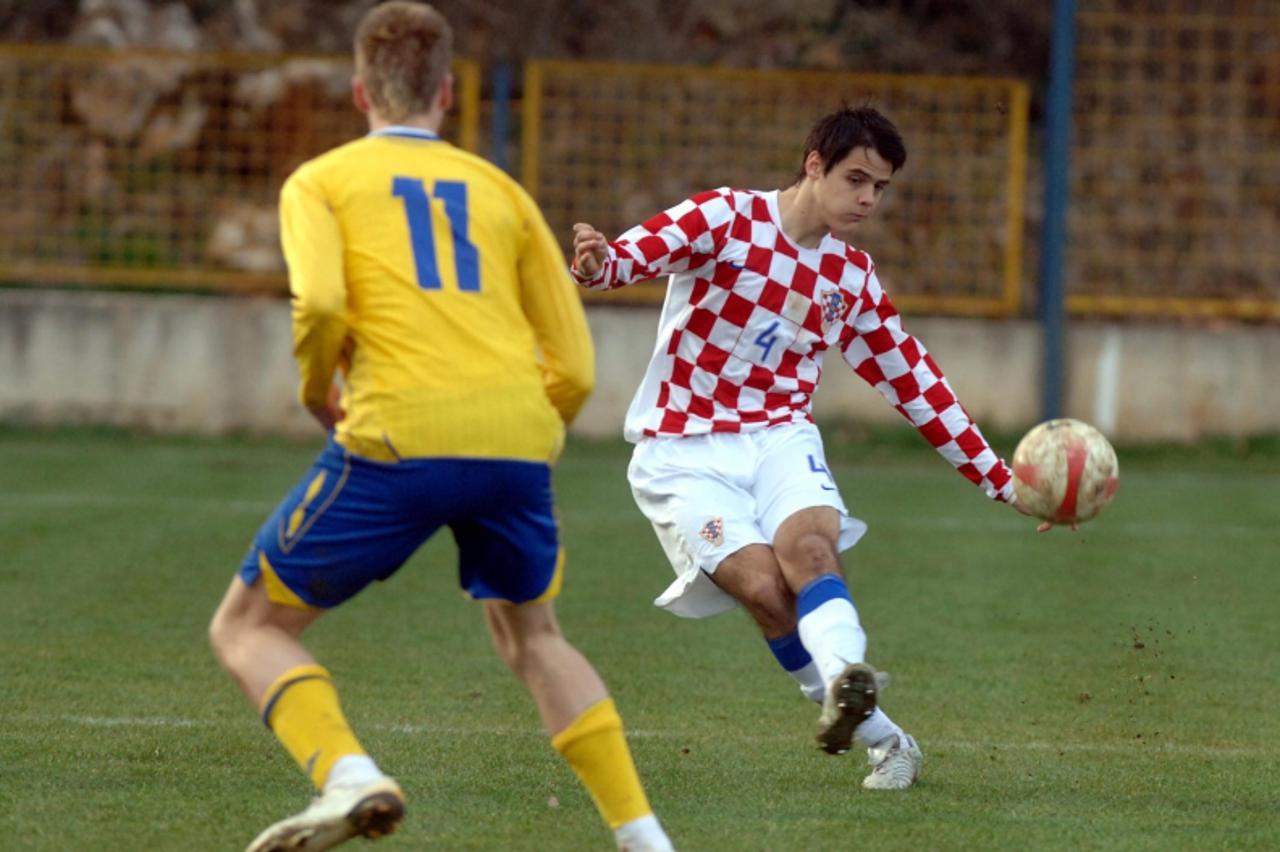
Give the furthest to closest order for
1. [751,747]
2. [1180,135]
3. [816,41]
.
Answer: [816,41], [1180,135], [751,747]

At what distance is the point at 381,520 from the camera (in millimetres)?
4168

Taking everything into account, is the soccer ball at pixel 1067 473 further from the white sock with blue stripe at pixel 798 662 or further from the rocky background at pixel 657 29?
the rocky background at pixel 657 29

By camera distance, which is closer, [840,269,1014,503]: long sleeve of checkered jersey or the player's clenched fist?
the player's clenched fist

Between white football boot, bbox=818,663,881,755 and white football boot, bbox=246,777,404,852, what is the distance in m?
1.21

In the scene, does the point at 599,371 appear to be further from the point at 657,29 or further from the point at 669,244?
the point at 669,244

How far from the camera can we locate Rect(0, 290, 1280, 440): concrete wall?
14.4 m

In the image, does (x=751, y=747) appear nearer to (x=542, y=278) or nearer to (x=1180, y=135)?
(x=542, y=278)

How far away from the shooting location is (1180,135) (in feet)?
51.0

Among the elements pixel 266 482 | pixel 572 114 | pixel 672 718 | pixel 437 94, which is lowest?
pixel 266 482

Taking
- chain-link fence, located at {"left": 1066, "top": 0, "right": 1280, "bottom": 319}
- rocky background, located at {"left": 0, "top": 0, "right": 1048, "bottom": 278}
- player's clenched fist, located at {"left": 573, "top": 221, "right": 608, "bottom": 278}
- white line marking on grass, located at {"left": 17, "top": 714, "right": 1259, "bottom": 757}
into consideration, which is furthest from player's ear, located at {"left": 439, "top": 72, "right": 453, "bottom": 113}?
chain-link fence, located at {"left": 1066, "top": 0, "right": 1280, "bottom": 319}

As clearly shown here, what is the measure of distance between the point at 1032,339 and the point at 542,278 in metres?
10.6

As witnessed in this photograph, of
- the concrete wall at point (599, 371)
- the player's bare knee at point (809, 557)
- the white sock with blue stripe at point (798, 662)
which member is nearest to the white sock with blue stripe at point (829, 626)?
the player's bare knee at point (809, 557)

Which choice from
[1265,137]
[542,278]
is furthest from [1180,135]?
[542,278]

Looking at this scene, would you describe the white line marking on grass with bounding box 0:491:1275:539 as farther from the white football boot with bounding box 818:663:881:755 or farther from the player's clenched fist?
the white football boot with bounding box 818:663:881:755
